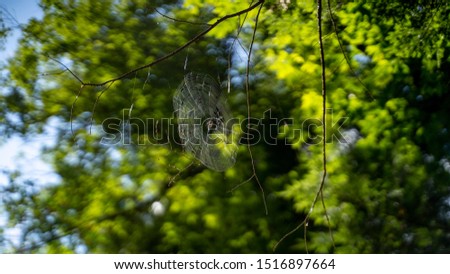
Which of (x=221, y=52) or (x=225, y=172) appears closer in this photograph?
(x=225, y=172)

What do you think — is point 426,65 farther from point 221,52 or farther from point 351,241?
point 221,52

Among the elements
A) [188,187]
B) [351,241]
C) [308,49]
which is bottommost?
[351,241]

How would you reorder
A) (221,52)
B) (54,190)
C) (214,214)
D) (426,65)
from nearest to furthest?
1. (426,65)
2. (214,214)
3. (54,190)
4. (221,52)

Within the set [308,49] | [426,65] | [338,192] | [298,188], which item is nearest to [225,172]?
[298,188]

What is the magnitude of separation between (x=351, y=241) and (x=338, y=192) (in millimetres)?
324

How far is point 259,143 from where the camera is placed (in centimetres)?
Answer: 326

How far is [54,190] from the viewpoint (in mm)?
3322

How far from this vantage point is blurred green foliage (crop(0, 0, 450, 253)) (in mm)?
2828

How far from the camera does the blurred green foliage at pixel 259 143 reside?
9.28ft

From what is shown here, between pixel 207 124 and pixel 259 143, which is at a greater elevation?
pixel 207 124

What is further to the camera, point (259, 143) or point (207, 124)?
point (259, 143)

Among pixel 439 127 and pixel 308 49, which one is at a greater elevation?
pixel 308 49

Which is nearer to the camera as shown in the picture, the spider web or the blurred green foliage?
the blurred green foliage

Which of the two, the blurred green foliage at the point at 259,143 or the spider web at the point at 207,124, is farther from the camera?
the spider web at the point at 207,124
